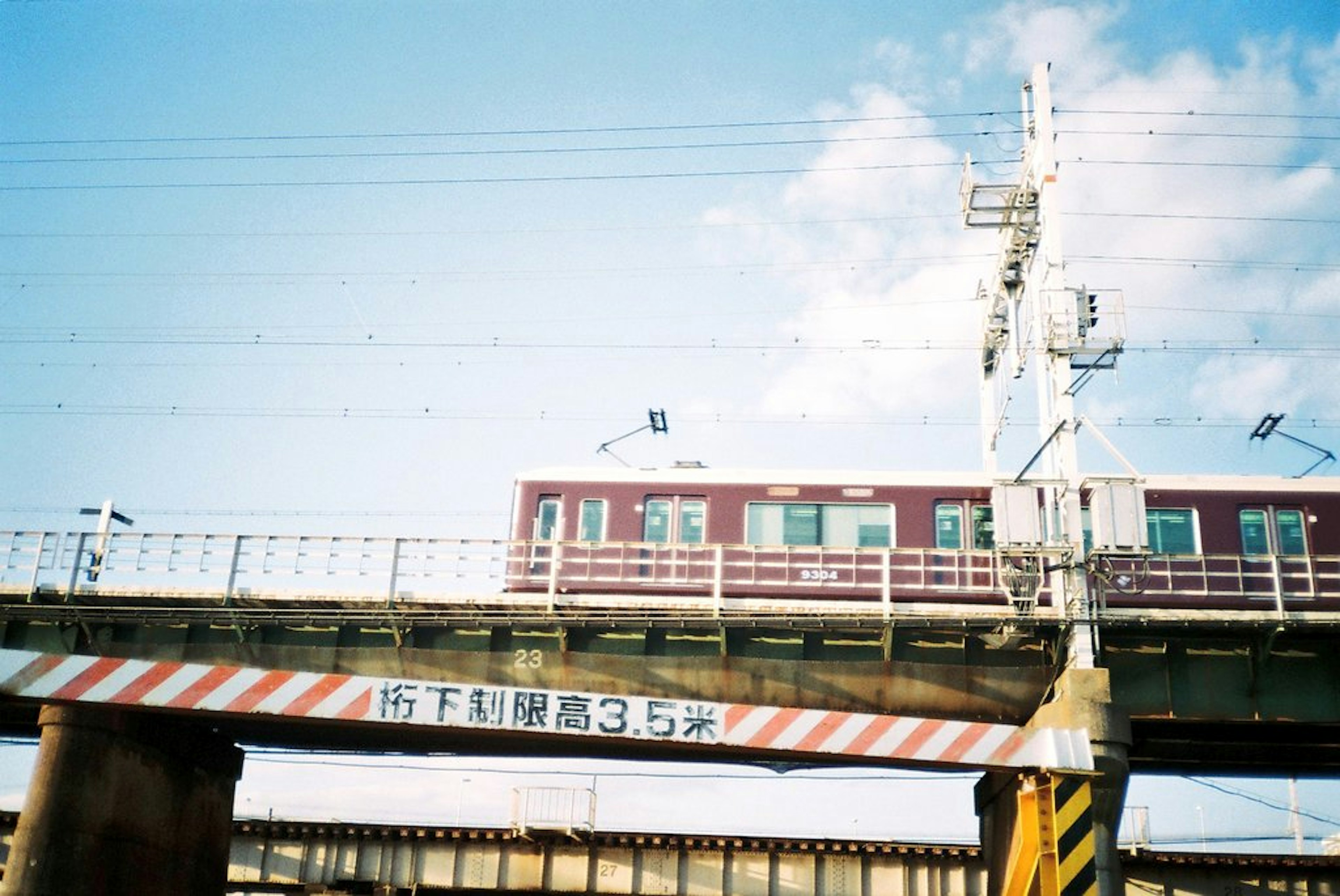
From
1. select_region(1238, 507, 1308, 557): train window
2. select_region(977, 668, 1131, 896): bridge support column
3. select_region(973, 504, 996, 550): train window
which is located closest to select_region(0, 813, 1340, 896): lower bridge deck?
select_region(973, 504, 996, 550): train window

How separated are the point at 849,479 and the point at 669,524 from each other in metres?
3.80

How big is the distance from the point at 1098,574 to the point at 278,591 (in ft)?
43.5

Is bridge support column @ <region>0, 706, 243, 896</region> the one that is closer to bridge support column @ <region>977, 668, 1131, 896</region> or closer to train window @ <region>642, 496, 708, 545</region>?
train window @ <region>642, 496, 708, 545</region>

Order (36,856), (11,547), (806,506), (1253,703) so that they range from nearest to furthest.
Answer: (36,856)
(1253,703)
(11,547)
(806,506)

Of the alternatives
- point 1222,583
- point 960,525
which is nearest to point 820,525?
point 960,525

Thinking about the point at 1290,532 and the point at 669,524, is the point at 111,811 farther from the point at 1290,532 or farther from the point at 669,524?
the point at 1290,532

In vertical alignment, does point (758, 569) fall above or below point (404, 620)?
above

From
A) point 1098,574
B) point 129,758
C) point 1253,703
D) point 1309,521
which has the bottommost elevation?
point 129,758

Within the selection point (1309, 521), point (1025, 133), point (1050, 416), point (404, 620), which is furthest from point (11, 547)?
point (1309, 521)

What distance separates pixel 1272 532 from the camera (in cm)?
2375

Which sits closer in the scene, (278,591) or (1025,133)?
(278,591)

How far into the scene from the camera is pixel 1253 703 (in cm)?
1950

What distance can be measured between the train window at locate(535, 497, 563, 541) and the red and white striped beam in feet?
29.9

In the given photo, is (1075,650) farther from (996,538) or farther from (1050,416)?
(1050,416)
